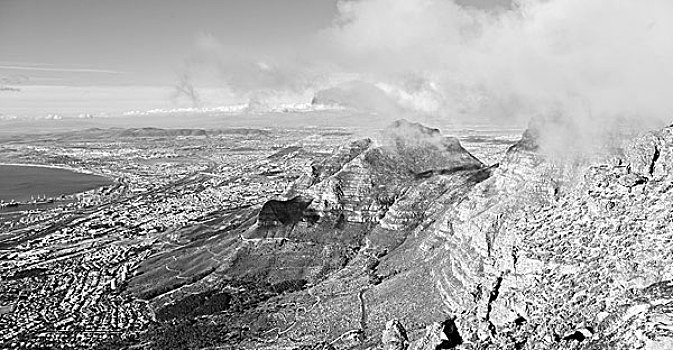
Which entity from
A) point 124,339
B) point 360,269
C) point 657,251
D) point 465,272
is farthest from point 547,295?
point 124,339

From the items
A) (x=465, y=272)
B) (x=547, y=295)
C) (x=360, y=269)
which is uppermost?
(x=547, y=295)

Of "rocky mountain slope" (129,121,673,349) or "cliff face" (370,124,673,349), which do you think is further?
"rocky mountain slope" (129,121,673,349)

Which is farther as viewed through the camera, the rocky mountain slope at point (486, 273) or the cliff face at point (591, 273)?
the rocky mountain slope at point (486, 273)

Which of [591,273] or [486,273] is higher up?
[591,273]

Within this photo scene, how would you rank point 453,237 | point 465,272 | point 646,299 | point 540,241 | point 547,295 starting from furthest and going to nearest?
point 453,237
point 465,272
point 540,241
point 547,295
point 646,299

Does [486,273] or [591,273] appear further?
[486,273]

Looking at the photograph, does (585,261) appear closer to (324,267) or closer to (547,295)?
(547,295)

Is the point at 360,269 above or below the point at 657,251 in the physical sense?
below

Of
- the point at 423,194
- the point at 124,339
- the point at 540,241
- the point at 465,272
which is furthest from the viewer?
the point at 423,194
